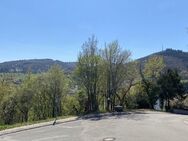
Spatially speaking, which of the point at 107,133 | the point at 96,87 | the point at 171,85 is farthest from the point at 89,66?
the point at 107,133

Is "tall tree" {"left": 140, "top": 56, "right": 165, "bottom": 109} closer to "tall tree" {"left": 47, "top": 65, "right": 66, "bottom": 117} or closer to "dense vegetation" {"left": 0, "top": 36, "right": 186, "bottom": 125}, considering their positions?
"dense vegetation" {"left": 0, "top": 36, "right": 186, "bottom": 125}

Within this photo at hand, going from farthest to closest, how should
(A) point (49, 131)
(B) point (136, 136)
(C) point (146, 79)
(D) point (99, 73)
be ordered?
(C) point (146, 79), (D) point (99, 73), (A) point (49, 131), (B) point (136, 136)

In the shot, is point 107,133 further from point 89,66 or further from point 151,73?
point 151,73

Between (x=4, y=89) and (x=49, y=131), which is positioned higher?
(x=4, y=89)

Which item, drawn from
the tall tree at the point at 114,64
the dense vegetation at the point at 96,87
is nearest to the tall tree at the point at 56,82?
the dense vegetation at the point at 96,87

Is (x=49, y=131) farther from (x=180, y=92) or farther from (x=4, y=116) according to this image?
(x=4, y=116)

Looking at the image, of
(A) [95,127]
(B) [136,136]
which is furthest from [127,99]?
(B) [136,136]

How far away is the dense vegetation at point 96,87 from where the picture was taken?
50.8m

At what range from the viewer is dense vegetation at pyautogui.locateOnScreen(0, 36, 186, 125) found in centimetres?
5084

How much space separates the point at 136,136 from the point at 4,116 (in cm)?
4491

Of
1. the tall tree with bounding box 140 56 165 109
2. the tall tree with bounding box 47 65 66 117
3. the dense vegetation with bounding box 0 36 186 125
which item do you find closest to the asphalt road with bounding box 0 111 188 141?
the dense vegetation with bounding box 0 36 186 125

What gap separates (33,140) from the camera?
81.5 ft

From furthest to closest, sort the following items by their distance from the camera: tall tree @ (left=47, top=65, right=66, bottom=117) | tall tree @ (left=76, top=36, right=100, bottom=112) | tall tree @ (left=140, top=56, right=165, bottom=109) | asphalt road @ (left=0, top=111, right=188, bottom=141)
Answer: tall tree @ (left=140, top=56, right=165, bottom=109) < tall tree @ (left=47, top=65, right=66, bottom=117) < tall tree @ (left=76, top=36, right=100, bottom=112) < asphalt road @ (left=0, top=111, right=188, bottom=141)

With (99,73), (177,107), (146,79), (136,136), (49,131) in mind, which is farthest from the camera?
(146,79)
